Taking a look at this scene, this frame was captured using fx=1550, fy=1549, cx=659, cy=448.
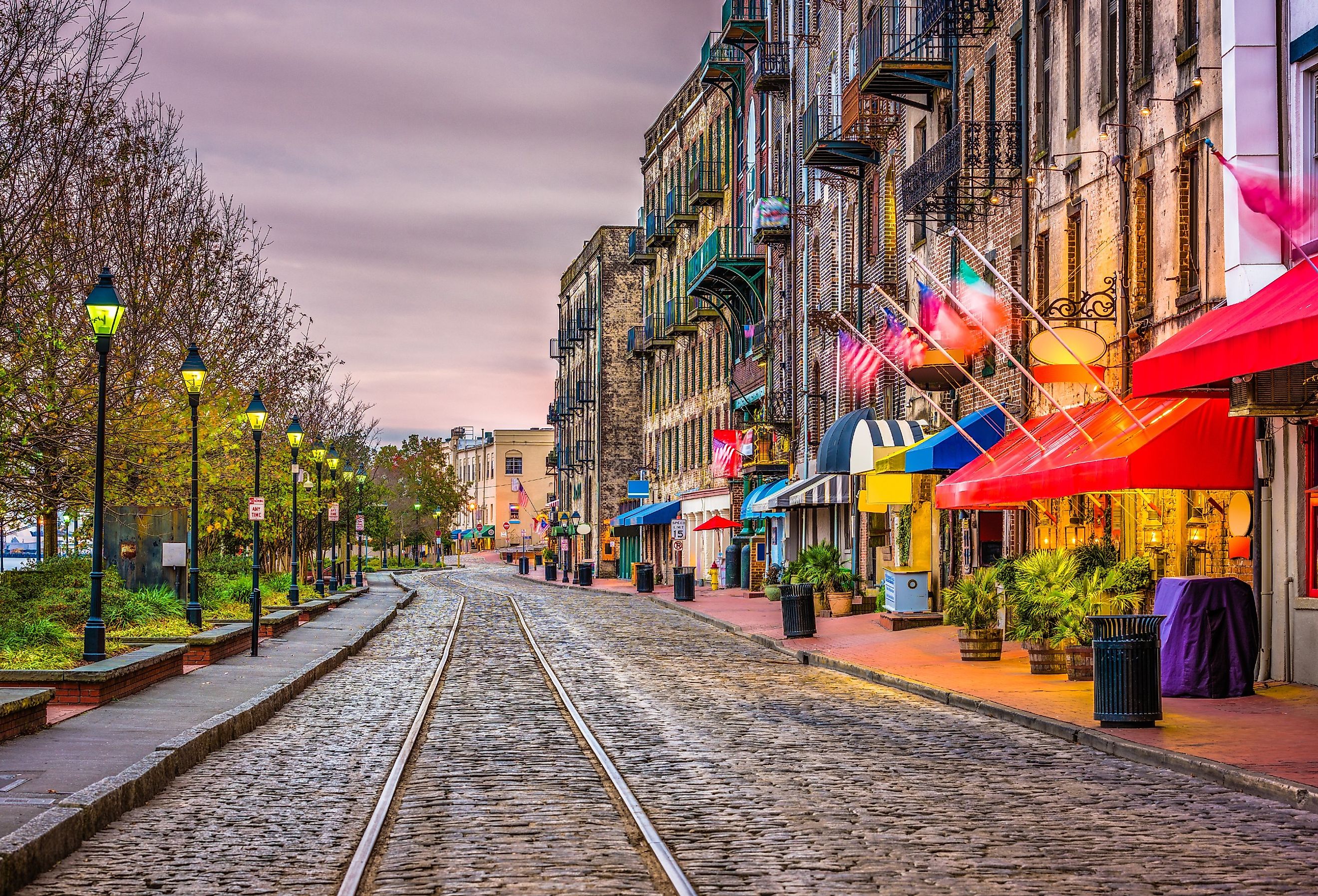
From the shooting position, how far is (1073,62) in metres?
24.7

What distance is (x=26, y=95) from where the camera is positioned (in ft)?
66.1

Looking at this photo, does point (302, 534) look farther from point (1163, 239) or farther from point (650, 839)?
point (650, 839)

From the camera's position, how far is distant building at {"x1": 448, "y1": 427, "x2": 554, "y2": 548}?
461 feet

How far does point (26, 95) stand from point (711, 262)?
33444 mm

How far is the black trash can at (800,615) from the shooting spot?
27875mm

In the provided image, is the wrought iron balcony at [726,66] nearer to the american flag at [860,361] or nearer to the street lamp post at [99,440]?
the american flag at [860,361]

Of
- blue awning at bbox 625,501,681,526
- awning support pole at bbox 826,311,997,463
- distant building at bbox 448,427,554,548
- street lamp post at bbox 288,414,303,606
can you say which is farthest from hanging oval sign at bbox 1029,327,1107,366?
distant building at bbox 448,427,554,548

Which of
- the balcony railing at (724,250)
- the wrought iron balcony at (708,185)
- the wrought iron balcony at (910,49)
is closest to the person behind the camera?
the wrought iron balcony at (910,49)

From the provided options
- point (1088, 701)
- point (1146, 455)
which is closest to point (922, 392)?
point (1146, 455)

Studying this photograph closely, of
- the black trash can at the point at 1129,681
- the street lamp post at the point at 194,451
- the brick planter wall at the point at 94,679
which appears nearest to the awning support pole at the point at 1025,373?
the black trash can at the point at 1129,681

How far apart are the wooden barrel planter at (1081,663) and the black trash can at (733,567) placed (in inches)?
1420

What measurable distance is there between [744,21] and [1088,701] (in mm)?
38740

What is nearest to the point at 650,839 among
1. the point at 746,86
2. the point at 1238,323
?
the point at 1238,323

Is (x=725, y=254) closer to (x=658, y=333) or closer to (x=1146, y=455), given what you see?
(x=658, y=333)
